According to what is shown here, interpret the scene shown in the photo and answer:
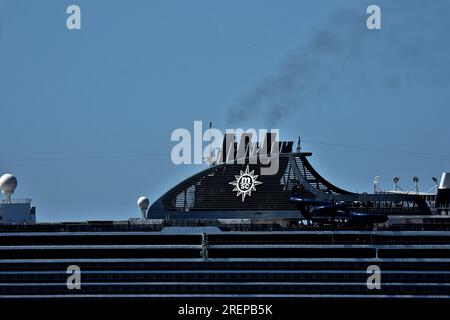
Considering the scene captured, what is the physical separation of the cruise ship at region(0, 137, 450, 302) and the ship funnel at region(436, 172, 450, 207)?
580cm

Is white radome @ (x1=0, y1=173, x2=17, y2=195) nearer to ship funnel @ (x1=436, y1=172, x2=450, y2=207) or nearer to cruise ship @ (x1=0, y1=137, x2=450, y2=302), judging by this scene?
cruise ship @ (x1=0, y1=137, x2=450, y2=302)

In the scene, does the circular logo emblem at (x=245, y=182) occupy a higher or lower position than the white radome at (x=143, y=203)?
higher

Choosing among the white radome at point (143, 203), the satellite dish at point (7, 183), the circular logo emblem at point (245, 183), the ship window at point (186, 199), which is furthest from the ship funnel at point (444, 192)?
the satellite dish at point (7, 183)

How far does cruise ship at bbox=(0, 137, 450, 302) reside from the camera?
92562 mm
